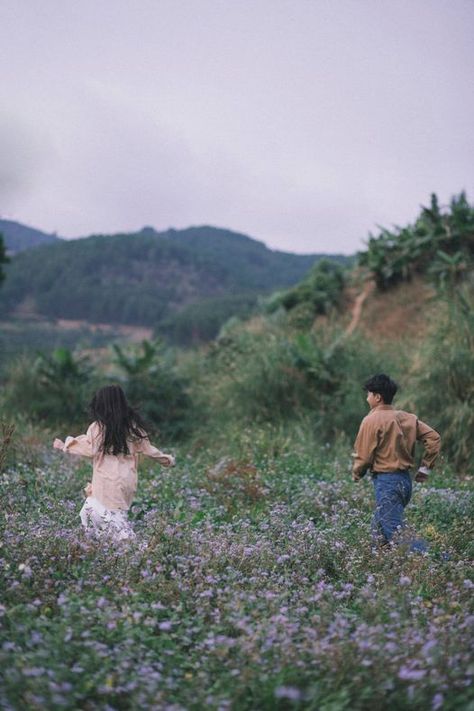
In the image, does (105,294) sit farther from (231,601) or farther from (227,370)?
(231,601)

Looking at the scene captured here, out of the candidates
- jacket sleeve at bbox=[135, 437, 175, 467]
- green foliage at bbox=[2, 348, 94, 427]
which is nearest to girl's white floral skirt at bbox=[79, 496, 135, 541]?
jacket sleeve at bbox=[135, 437, 175, 467]

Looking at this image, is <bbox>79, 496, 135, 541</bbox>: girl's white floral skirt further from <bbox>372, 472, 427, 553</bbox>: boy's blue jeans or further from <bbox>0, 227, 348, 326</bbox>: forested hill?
<bbox>0, 227, 348, 326</bbox>: forested hill

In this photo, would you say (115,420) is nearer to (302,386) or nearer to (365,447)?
(365,447)

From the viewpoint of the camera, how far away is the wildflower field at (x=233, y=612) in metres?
2.94

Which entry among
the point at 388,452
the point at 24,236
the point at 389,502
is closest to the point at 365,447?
the point at 388,452

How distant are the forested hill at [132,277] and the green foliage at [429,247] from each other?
15818 mm

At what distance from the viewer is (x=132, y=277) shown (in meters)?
44.8

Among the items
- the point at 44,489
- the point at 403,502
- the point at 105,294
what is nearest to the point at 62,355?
the point at 44,489

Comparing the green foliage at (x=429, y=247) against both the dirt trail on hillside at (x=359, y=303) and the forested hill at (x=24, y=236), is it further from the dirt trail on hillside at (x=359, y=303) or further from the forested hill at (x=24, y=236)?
the forested hill at (x=24, y=236)

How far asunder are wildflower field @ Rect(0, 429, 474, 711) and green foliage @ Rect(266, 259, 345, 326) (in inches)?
437

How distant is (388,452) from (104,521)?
87.9 inches

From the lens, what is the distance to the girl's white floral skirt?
4.61 m

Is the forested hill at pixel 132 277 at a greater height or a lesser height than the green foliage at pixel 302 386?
greater

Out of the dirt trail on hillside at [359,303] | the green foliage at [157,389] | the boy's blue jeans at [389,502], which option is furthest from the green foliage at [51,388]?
the boy's blue jeans at [389,502]
